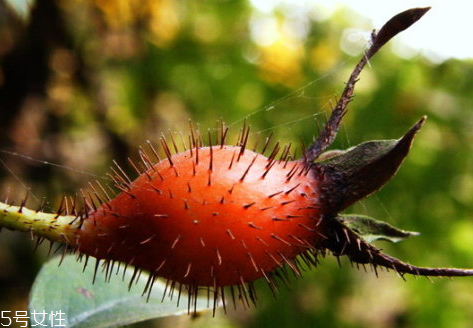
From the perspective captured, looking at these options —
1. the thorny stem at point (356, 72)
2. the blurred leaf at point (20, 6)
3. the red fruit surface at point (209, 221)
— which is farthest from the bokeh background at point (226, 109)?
the red fruit surface at point (209, 221)

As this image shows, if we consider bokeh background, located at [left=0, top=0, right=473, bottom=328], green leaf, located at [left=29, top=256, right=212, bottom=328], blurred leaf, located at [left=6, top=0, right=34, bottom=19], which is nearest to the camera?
blurred leaf, located at [left=6, top=0, right=34, bottom=19]

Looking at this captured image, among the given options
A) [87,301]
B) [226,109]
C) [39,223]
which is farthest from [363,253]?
[226,109]

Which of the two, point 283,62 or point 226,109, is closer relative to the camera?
point 226,109

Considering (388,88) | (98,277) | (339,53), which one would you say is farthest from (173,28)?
(98,277)

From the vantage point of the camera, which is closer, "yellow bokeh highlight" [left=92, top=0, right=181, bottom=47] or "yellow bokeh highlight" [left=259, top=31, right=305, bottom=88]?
"yellow bokeh highlight" [left=92, top=0, right=181, bottom=47]

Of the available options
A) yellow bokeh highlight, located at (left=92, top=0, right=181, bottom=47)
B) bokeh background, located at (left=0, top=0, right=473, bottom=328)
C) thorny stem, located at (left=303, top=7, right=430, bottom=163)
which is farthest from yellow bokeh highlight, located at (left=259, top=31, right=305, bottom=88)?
thorny stem, located at (left=303, top=7, right=430, bottom=163)

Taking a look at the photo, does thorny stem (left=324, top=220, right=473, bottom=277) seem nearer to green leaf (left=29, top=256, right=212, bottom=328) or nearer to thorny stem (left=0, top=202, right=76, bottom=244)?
thorny stem (left=0, top=202, right=76, bottom=244)

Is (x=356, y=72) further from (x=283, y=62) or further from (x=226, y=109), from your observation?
(x=283, y=62)
